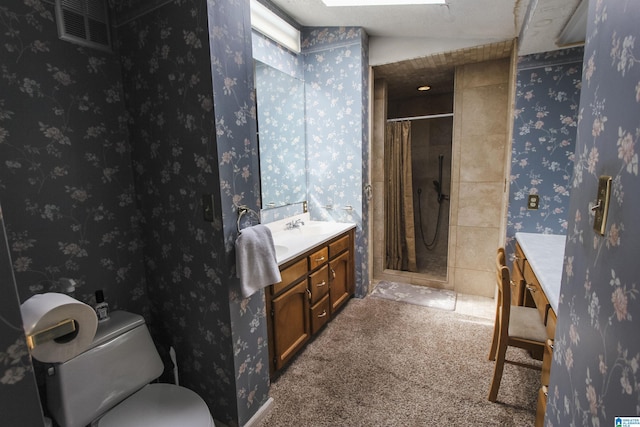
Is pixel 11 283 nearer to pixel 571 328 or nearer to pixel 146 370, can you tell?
pixel 146 370

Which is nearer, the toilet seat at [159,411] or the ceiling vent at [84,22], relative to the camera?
the toilet seat at [159,411]

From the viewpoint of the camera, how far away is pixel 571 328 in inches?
32.7

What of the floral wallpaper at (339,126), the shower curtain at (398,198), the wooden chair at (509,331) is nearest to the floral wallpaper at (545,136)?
the wooden chair at (509,331)

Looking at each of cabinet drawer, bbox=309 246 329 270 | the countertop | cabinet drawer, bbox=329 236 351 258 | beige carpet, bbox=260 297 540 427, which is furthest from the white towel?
cabinet drawer, bbox=329 236 351 258

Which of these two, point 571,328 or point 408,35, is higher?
point 408,35

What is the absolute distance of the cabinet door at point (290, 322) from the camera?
1.88 meters

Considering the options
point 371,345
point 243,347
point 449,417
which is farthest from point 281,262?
point 449,417

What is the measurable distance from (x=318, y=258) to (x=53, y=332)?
5.12 ft

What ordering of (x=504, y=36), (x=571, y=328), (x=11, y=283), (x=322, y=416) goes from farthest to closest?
(x=504, y=36), (x=322, y=416), (x=571, y=328), (x=11, y=283)

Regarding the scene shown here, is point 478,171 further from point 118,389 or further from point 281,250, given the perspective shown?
point 118,389

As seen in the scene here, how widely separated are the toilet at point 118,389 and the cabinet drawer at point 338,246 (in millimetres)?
1404

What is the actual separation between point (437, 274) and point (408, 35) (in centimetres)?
268

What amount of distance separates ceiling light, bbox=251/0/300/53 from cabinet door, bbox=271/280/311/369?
6.36ft

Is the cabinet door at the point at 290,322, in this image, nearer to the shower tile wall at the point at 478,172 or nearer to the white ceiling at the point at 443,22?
the shower tile wall at the point at 478,172
